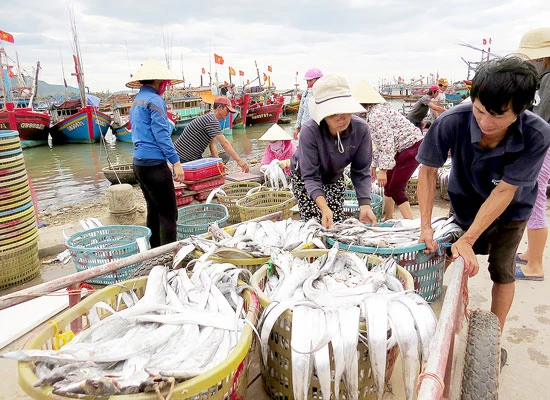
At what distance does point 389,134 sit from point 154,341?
361 cm

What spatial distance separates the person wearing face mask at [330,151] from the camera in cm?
277

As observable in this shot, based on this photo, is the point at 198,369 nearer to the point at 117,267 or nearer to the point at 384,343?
the point at 384,343

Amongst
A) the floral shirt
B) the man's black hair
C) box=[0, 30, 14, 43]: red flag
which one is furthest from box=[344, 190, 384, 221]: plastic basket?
box=[0, 30, 14, 43]: red flag

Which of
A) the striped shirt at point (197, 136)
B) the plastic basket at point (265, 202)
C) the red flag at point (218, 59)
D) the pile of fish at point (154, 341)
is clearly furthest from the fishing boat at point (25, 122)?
the pile of fish at point (154, 341)

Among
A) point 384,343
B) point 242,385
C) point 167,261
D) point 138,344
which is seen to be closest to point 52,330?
point 138,344

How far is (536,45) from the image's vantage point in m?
3.10

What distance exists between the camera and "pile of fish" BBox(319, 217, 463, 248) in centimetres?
250

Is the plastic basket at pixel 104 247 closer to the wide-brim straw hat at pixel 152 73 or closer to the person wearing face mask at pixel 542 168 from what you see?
the wide-brim straw hat at pixel 152 73

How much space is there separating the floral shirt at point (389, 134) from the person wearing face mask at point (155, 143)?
2.24 meters

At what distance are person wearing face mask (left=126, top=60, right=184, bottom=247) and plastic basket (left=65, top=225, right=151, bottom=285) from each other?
293 mm

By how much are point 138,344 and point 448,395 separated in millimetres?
1443

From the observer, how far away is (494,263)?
235 cm

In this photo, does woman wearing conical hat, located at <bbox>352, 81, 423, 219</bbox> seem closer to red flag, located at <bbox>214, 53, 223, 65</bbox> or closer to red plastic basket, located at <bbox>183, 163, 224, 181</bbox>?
red plastic basket, located at <bbox>183, 163, 224, 181</bbox>

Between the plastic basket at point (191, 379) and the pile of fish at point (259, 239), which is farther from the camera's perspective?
the pile of fish at point (259, 239)
